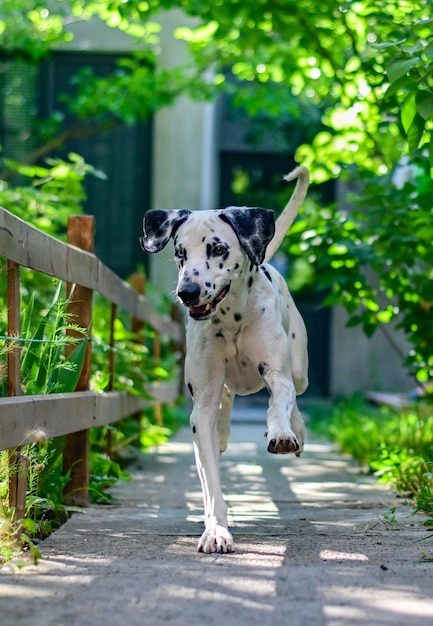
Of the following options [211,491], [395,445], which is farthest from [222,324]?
[395,445]

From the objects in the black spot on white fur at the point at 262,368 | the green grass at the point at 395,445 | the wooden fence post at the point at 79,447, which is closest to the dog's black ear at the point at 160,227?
the black spot on white fur at the point at 262,368

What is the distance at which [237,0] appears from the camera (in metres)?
7.67

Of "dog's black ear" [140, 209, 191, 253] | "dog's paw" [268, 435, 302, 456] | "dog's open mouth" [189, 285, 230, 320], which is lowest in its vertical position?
"dog's paw" [268, 435, 302, 456]

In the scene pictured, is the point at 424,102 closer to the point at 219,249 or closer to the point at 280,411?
the point at 219,249

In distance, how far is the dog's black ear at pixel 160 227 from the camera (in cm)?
401

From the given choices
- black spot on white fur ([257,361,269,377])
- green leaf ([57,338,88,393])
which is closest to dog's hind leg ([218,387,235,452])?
green leaf ([57,338,88,393])

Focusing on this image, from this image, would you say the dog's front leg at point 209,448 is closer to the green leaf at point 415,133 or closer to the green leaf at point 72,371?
the green leaf at point 72,371

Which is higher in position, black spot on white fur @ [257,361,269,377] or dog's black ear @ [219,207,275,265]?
dog's black ear @ [219,207,275,265]

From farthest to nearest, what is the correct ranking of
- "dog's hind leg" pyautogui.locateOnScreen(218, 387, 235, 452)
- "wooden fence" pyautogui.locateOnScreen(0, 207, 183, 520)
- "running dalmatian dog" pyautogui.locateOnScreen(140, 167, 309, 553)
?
"dog's hind leg" pyautogui.locateOnScreen(218, 387, 235, 452), "running dalmatian dog" pyautogui.locateOnScreen(140, 167, 309, 553), "wooden fence" pyautogui.locateOnScreen(0, 207, 183, 520)

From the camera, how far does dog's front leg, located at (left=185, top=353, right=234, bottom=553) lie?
358cm

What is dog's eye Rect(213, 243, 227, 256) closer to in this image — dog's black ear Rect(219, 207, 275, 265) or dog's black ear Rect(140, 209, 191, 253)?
dog's black ear Rect(219, 207, 275, 265)

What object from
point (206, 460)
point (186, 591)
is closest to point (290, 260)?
point (206, 460)

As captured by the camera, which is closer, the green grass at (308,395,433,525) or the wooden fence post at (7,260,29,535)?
the wooden fence post at (7,260,29,535)

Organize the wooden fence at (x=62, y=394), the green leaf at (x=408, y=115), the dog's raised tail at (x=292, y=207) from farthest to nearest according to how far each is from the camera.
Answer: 1. the dog's raised tail at (x=292, y=207)
2. the green leaf at (x=408, y=115)
3. the wooden fence at (x=62, y=394)
